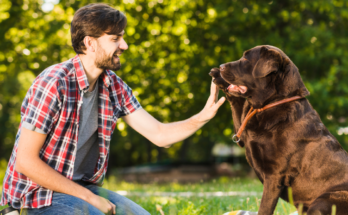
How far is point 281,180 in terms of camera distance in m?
2.46

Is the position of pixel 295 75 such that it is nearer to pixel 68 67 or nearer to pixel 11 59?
pixel 68 67

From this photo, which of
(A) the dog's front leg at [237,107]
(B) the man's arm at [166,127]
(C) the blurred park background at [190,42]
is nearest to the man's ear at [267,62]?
(A) the dog's front leg at [237,107]

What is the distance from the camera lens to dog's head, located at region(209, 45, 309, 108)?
8.64ft

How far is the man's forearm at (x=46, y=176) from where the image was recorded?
2.47m

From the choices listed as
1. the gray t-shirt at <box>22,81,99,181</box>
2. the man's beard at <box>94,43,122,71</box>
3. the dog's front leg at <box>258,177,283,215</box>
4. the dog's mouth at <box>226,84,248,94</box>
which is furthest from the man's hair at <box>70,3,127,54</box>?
the dog's front leg at <box>258,177,283,215</box>

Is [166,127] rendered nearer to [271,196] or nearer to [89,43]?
[89,43]

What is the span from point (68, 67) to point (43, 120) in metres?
0.57

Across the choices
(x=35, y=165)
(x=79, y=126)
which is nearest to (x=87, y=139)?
(x=79, y=126)

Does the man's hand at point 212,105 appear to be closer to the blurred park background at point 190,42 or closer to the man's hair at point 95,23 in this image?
the man's hair at point 95,23

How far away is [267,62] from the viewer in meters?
2.63

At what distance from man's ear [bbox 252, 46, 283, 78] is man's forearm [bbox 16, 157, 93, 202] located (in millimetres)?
1673

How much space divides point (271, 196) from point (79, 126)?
5.41ft

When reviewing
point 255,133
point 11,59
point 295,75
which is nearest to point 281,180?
point 255,133

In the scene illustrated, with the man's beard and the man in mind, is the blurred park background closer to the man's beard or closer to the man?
the man
